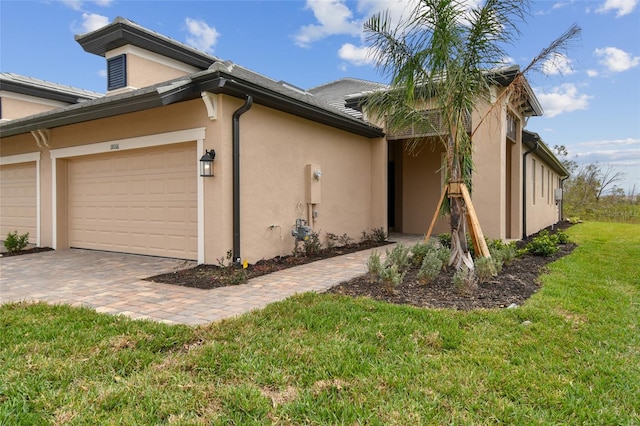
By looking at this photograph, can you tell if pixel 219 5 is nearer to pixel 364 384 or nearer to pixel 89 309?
pixel 89 309

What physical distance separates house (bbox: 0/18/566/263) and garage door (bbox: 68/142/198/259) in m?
0.03

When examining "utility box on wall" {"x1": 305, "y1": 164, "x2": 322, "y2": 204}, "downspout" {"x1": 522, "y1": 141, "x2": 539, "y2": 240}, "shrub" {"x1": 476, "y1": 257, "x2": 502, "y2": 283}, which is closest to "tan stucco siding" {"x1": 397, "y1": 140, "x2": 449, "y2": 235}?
"downspout" {"x1": 522, "y1": 141, "x2": 539, "y2": 240}

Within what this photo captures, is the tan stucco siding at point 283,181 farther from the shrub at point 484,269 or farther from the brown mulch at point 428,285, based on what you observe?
the shrub at point 484,269

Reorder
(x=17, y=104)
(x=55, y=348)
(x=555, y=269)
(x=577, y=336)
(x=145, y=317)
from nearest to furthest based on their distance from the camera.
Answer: (x=55, y=348), (x=577, y=336), (x=145, y=317), (x=555, y=269), (x=17, y=104)

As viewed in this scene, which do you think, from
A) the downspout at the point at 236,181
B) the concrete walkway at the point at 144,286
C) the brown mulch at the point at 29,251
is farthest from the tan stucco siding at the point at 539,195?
the brown mulch at the point at 29,251

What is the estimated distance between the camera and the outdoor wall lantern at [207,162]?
6.34 meters

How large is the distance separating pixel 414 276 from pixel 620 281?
2934mm

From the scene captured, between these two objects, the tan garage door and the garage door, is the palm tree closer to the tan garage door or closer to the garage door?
the garage door

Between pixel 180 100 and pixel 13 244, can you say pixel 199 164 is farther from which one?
pixel 13 244

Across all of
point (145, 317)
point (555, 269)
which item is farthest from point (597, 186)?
point (145, 317)

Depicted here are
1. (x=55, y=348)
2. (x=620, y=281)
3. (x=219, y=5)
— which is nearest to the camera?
(x=55, y=348)

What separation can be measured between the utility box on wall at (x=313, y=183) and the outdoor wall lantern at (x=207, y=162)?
2365 millimetres

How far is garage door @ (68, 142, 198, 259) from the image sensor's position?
7.31 meters

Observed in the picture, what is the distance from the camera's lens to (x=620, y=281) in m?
5.43
